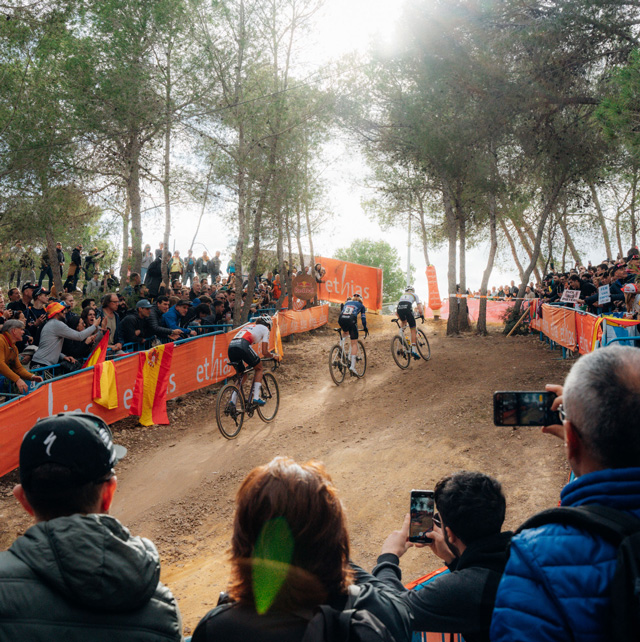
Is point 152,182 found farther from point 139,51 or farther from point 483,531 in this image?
point 483,531

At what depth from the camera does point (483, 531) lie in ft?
7.62

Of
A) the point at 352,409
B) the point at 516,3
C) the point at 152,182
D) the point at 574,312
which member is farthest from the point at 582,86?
the point at 152,182

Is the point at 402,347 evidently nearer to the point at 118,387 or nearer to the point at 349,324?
the point at 349,324

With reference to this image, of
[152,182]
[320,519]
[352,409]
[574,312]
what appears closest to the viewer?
[320,519]

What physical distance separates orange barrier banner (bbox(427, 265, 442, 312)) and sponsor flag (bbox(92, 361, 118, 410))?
19331mm

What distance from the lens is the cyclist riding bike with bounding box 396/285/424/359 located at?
47.0ft

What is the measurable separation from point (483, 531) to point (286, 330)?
55.0ft

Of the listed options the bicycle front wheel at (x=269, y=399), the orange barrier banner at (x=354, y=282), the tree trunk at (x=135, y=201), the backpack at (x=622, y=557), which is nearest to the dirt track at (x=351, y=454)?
the bicycle front wheel at (x=269, y=399)

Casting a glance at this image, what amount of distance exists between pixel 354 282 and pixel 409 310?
12.1 meters

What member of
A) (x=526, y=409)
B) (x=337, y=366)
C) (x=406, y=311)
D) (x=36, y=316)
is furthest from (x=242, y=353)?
(x=526, y=409)

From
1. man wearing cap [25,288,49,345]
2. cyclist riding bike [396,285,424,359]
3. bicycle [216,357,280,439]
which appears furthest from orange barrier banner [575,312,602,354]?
man wearing cap [25,288,49,345]

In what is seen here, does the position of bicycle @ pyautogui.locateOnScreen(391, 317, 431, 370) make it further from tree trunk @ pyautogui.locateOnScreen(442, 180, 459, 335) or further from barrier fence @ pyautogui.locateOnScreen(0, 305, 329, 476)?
tree trunk @ pyautogui.locateOnScreen(442, 180, 459, 335)

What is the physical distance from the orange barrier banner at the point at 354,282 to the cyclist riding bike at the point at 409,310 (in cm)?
1125

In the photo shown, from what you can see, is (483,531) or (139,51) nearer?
(483,531)
